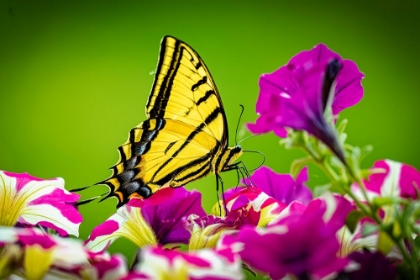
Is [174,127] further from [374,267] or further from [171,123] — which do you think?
[374,267]

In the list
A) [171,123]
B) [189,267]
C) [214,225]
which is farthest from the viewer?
[171,123]

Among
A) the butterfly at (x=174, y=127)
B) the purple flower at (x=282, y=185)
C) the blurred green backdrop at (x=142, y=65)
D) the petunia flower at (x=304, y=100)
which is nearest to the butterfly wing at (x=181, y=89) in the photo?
the butterfly at (x=174, y=127)

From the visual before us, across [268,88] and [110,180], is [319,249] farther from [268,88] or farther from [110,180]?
[110,180]

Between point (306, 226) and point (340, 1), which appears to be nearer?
point (306, 226)

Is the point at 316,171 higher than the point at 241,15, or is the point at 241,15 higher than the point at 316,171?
the point at 241,15

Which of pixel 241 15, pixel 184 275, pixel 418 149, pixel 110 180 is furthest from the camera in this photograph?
pixel 241 15

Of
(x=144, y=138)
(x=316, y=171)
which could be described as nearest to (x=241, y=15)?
(x=316, y=171)

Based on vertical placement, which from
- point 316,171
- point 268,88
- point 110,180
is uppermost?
point 268,88

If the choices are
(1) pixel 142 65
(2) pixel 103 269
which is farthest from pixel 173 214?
(1) pixel 142 65
